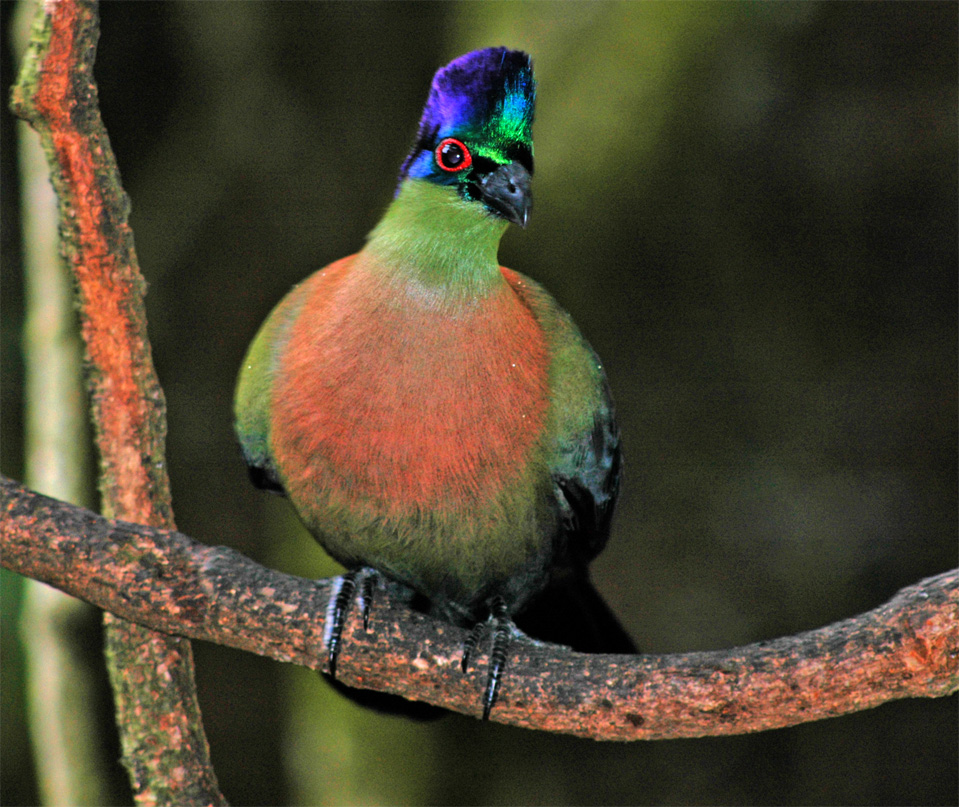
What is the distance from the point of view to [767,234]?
10.8 feet

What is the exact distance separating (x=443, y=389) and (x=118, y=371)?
61 centimetres

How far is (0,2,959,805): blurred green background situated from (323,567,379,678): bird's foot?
1213 millimetres

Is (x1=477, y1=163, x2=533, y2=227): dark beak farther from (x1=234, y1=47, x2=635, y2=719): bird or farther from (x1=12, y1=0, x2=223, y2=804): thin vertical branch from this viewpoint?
(x1=12, y1=0, x2=223, y2=804): thin vertical branch

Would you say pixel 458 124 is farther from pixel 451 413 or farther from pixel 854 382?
pixel 854 382

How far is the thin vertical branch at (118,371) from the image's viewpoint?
5.19 feet

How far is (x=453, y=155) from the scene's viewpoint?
5.38 ft

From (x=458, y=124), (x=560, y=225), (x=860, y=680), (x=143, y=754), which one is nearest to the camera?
(x=860, y=680)

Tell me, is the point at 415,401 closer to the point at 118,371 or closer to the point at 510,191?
the point at 510,191

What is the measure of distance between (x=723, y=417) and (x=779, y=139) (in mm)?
931

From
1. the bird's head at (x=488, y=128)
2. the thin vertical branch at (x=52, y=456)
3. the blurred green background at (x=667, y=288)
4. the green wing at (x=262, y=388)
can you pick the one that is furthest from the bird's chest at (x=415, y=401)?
the blurred green background at (x=667, y=288)

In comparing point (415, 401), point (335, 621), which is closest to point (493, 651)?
point (335, 621)

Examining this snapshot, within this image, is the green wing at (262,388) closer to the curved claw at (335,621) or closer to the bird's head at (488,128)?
the curved claw at (335,621)

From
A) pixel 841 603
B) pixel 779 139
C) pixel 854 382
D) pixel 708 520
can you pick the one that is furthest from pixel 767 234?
pixel 841 603

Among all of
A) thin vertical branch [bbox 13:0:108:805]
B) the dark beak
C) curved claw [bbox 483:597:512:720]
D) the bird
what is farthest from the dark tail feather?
thin vertical branch [bbox 13:0:108:805]
